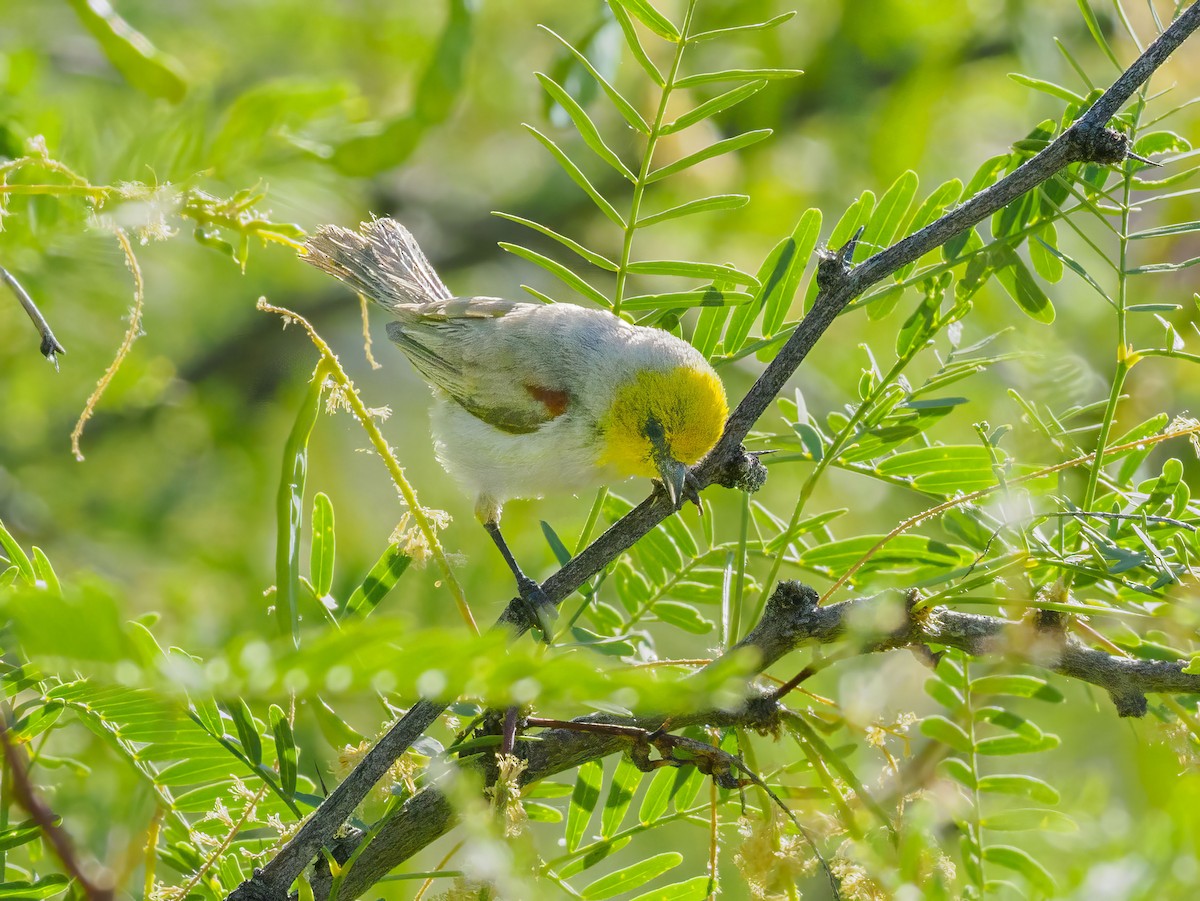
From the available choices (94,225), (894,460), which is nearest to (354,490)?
(94,225)

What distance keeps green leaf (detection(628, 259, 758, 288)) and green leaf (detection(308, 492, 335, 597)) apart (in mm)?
600

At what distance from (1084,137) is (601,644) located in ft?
2.81

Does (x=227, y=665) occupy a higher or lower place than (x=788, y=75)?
lower

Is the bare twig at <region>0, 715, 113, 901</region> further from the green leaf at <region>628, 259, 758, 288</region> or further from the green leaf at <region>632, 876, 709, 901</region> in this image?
the green leaf at <region>628, 259, 758, 288</region>

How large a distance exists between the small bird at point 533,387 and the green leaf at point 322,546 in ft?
1.58

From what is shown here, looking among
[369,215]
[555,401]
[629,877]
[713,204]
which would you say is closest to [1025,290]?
[713,204]

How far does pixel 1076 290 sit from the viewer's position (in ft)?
12.0

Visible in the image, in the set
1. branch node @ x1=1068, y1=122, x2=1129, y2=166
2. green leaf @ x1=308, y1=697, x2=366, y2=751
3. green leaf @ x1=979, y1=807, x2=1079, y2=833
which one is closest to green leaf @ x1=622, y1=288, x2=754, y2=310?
branch node @ x1=1068, y1=122, x2=1129, y2=166

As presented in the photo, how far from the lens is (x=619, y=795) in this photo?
1.70 metres

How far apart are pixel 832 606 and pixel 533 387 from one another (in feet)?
4.32

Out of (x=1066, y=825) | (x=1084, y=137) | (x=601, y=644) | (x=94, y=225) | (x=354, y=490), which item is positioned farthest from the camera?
(x=354, y=490)

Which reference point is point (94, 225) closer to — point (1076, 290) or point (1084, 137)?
point (1084, 137)

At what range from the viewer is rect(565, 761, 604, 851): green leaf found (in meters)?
1.73

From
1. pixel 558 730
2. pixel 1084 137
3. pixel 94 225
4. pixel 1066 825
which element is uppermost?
pixel 1084 137
